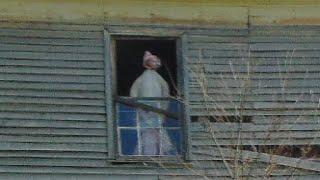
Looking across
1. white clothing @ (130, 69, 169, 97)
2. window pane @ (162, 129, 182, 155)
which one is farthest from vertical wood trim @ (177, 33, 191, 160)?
white clothing @ (130, 69, 169, 97)

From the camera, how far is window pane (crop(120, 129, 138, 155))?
9688 millimetres

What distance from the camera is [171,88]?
10.2m

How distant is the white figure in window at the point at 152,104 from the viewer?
973 cm

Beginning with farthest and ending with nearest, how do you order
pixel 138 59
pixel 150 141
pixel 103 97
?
pixel 138 59 < pixel 150 141 < pixel 103 97

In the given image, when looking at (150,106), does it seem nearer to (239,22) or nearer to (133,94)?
(133,94)

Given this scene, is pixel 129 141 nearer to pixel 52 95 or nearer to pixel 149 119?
pixel 149 119

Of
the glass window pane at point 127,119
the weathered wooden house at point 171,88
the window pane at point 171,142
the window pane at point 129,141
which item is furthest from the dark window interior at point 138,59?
the window pane at point 129,141

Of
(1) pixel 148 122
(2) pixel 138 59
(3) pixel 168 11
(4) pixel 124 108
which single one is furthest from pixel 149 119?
(2) pixel 138 59

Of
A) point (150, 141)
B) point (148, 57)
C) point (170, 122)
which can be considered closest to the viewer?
point (150, 141)

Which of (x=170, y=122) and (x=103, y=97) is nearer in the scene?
(x=103, y=97)

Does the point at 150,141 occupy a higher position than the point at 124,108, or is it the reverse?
the point at 124,108

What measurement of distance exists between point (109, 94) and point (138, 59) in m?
1.73

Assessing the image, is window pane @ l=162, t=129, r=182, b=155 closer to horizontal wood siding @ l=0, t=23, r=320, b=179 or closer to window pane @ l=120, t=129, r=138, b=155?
horizontal wood siding @ l=0, t=23, r=320, b=179

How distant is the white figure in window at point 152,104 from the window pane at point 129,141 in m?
0.08
